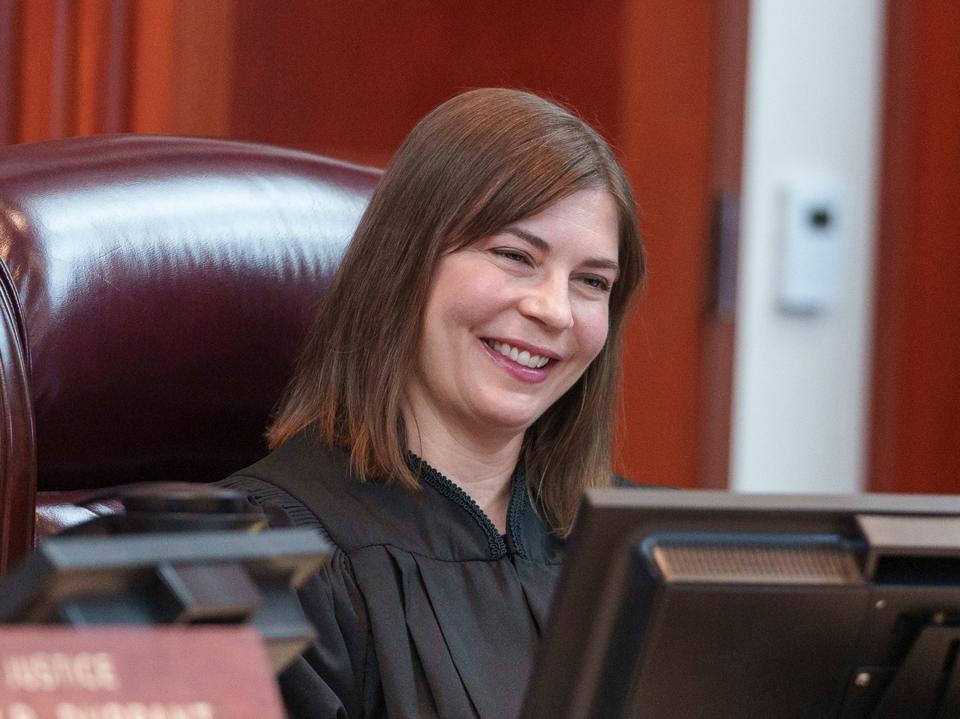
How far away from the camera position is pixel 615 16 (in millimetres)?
2398

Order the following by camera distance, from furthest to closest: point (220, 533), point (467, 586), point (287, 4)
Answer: point (287, 4) → point (467, 586) → point (220, 533)

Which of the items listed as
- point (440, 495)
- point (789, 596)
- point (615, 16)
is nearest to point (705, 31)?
point (615, 16)

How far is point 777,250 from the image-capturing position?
8.26ft

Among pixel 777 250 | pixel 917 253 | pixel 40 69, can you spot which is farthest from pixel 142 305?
pixel 917 253

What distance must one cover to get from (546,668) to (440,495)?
29.0 inches

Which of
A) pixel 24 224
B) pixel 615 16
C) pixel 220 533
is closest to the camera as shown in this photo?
pixel 220 533

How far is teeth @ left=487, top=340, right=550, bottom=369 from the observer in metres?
1.46

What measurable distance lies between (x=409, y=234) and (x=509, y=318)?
0.42 ft

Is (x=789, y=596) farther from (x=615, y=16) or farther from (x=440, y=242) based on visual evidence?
(x=615, y=16)

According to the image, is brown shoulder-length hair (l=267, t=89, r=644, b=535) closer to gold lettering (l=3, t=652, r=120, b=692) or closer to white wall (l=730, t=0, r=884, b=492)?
gold lettering (l=3, t=652, r=120, b=692)

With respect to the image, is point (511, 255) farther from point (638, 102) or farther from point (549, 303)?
point (638, 102)

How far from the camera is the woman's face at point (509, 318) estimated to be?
1438 mm

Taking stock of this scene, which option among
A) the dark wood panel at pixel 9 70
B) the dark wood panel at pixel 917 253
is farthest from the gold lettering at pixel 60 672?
the dark wood panel at pixel 917 253

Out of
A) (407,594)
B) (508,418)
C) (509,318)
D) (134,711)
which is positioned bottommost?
(407,594)
